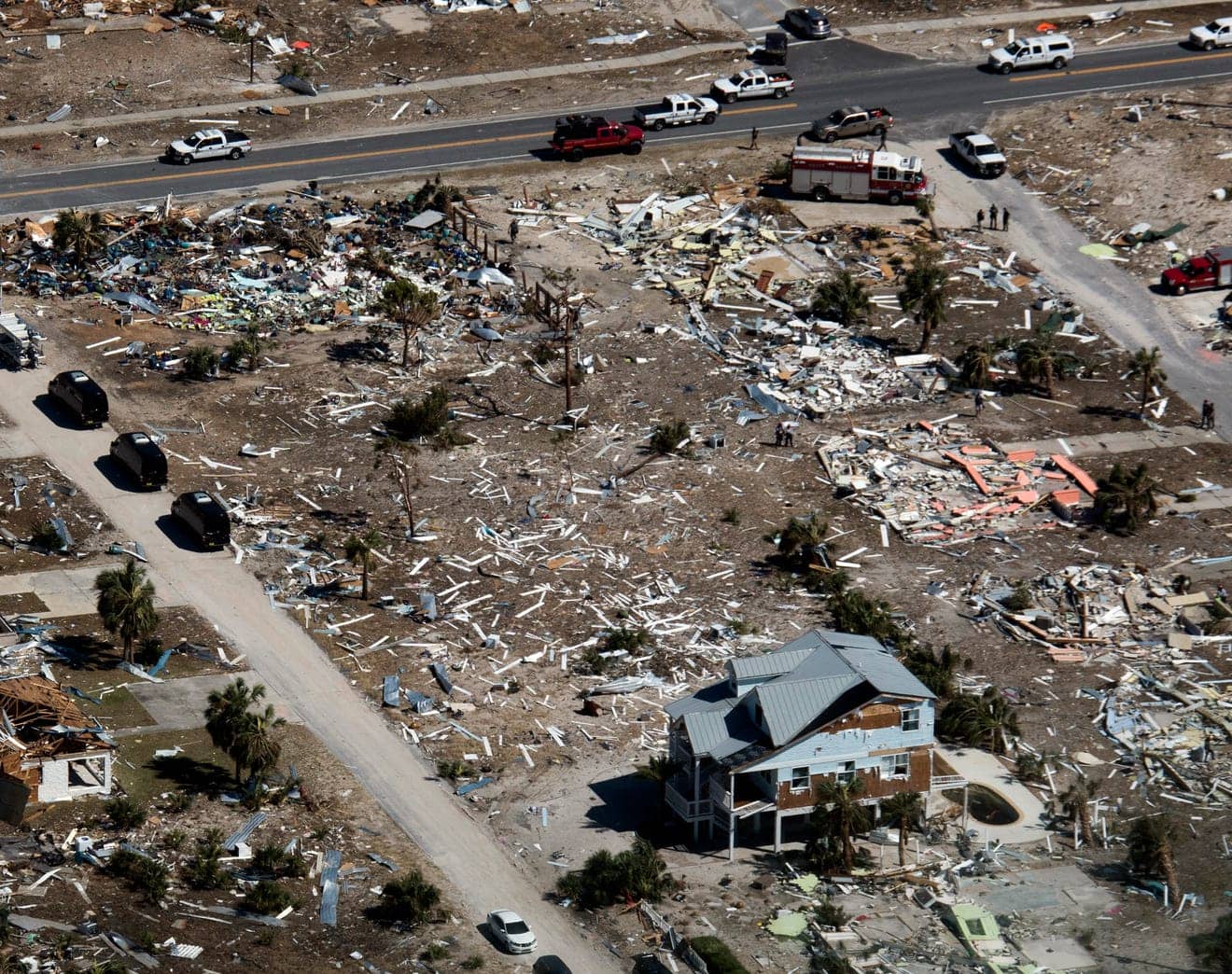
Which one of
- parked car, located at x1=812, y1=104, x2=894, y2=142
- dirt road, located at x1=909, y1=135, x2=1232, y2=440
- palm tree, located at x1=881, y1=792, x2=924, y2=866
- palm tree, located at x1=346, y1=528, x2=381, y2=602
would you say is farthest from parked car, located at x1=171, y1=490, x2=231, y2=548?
parked car, located at x1=812, y1=104, x2=894, y2=142

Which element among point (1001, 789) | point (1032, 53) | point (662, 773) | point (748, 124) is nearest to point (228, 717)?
point (662, 773)

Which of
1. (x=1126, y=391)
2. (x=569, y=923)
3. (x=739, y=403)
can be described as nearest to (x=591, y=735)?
(x=569, y=923)

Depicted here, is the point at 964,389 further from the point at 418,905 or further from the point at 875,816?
the point at 418,905

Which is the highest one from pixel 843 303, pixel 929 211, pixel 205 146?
pixel 205 146

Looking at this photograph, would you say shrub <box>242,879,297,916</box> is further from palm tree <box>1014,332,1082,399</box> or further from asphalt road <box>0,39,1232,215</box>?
asphalt road <box>0,39,1232,215</box>

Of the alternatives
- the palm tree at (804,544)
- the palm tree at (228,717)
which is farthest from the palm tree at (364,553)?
the palm tree at (804,544)

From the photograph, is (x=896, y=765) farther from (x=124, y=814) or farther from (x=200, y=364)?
(x=200, y=364)
